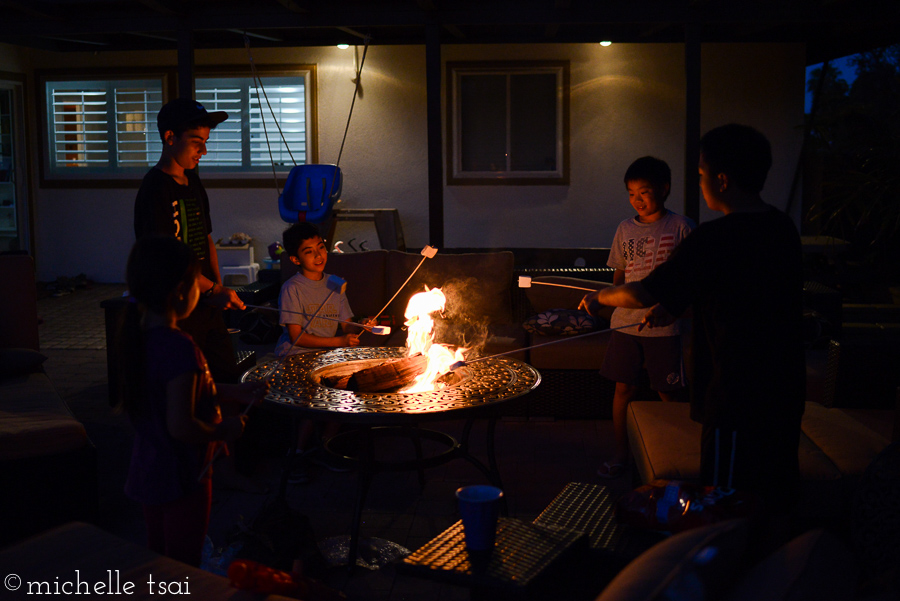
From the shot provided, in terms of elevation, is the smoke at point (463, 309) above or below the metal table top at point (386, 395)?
above

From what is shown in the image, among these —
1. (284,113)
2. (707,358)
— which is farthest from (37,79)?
(707,358)

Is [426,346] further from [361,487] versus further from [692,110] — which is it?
[692,110]

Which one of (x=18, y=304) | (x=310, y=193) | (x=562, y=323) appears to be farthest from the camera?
(x=310, y=193)

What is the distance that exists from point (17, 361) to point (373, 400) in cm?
251

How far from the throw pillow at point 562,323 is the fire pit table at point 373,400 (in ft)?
4.34

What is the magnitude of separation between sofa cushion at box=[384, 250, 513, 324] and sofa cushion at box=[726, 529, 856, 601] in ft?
13.7

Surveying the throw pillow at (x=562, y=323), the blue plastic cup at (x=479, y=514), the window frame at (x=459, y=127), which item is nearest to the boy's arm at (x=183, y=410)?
the blue plastic cup at (x=479, y=514)

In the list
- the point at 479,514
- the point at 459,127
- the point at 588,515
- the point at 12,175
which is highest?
the point at 459,127

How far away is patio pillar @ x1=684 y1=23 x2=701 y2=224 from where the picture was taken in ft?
23.5

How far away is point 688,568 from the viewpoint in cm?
136

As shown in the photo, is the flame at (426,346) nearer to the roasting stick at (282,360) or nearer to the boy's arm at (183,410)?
the roasting stick at (282,360)

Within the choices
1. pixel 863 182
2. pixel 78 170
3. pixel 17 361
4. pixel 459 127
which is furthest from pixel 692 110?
pixel 78 170

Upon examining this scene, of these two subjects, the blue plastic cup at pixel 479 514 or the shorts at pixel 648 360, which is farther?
the shorts at pixel 648 360

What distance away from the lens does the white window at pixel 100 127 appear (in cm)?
1088
